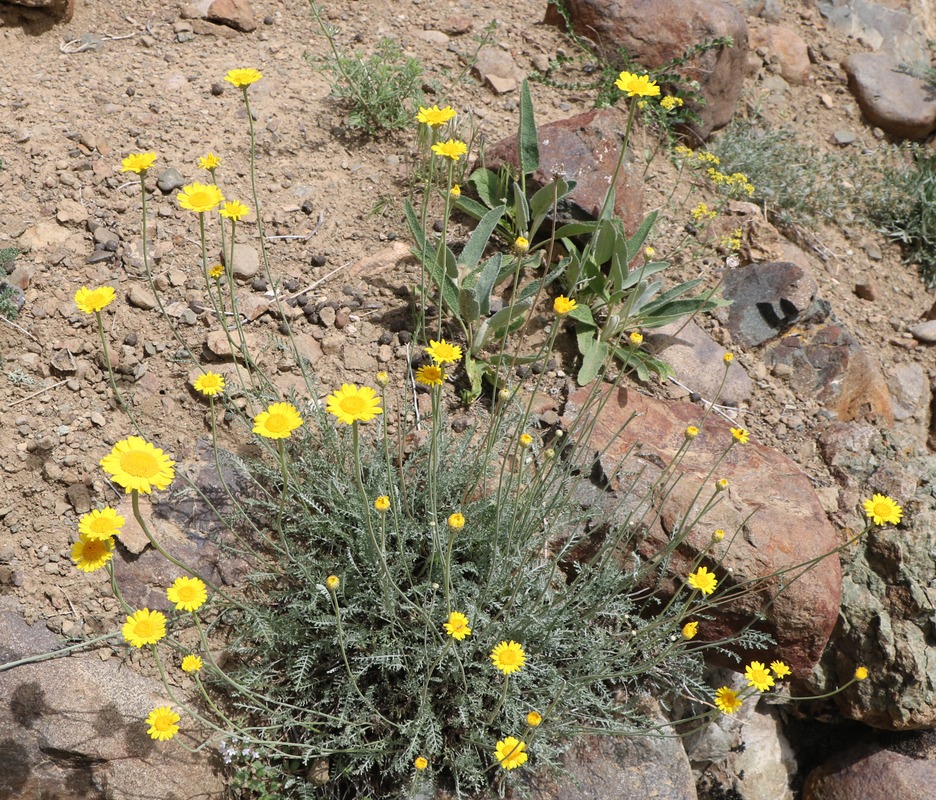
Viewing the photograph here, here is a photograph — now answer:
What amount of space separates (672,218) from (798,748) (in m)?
2.83

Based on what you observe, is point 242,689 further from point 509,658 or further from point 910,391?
point 910,391

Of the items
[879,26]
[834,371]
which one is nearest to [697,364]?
[834,371]

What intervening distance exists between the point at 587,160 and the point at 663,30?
64.4 inches

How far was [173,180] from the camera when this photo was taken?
3.76m

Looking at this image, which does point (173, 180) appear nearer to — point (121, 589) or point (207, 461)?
point (207, 461)

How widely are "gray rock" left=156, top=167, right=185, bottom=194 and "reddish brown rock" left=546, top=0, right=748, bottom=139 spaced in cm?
280

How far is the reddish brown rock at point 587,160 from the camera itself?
3.91 m

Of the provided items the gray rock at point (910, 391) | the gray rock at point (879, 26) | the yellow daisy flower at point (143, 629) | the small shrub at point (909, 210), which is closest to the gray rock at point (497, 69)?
the small shrub at point (909, 210)

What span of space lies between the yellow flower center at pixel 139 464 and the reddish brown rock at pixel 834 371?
3215 mm

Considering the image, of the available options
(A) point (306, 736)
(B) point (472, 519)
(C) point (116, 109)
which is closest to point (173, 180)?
(C) point (116, 109)

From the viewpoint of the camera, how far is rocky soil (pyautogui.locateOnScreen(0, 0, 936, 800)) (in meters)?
3.08

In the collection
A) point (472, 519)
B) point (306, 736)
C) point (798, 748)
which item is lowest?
point (798, 748)

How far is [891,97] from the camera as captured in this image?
598 cm

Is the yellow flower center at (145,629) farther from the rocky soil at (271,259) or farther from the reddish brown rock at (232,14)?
the reddish brown rock at (232,14)
